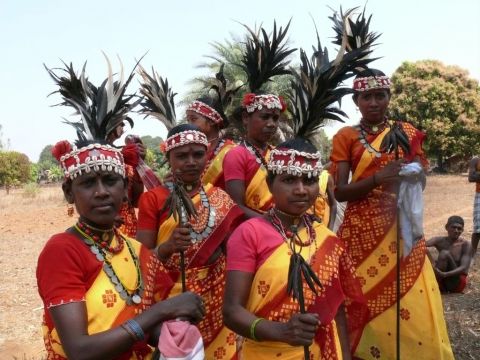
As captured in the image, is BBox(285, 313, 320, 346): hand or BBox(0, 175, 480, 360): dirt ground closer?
BBox(285, 313, 320, 346): hand

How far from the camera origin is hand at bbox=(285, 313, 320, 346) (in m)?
2.46

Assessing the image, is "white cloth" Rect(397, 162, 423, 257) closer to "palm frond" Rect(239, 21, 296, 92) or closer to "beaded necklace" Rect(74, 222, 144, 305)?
"palm frond" Rect(239, 21, 296, 92)

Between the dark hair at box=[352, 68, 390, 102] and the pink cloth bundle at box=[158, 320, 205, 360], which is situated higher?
the dark hair at box=[352, 68, 390, 102]

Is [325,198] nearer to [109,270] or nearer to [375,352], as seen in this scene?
[375,352]

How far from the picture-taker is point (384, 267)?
4617mm

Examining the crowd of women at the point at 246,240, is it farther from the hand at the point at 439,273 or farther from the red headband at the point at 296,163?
the hand at the point at 439,273

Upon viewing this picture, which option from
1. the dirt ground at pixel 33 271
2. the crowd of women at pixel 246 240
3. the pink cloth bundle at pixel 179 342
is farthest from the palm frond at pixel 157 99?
the dirt ground at pixel 33 271

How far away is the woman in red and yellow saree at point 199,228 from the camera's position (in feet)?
12.6

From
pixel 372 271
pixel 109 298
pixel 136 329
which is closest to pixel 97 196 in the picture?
pixel 109 298

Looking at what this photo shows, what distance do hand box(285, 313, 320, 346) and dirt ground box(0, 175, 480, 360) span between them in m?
3.68

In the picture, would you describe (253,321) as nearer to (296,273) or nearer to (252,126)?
(296,273)

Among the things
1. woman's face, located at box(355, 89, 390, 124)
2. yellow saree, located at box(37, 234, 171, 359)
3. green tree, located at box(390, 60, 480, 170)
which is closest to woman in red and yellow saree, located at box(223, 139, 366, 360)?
yellow saree, located at box(37, 234, 171, 359)

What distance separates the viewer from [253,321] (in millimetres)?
2701

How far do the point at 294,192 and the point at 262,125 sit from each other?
1.64 meters
